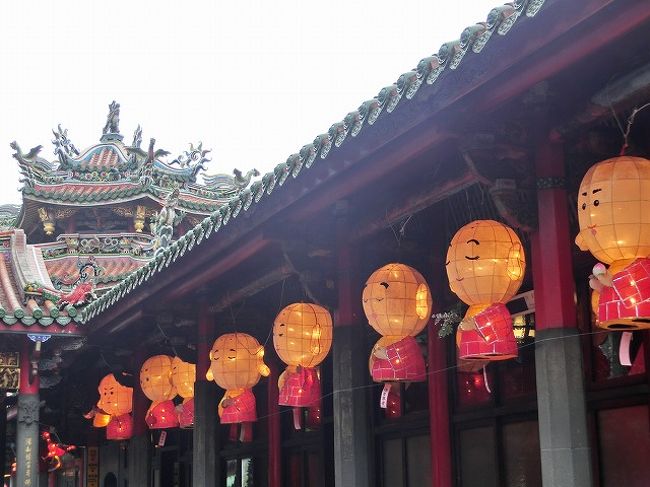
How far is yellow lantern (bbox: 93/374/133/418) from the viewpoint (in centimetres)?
1459

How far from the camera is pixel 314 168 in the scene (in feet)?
25.1

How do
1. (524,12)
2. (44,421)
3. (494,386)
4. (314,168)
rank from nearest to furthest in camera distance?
(524,12) < (314,168) < (494,386) < (44,421)

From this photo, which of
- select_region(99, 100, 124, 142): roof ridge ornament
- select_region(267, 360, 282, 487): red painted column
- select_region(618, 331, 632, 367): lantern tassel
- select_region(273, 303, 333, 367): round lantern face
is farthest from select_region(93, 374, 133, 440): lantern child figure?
select_region(99, 100, 124, 142): roof ridge ornament

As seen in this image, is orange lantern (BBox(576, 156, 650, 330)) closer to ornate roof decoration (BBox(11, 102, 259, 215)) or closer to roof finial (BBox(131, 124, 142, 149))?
ornate roof decoration (BBox(11, 102, 259, 215))

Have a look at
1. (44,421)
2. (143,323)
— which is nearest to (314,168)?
(143,323)

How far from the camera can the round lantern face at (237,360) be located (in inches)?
415

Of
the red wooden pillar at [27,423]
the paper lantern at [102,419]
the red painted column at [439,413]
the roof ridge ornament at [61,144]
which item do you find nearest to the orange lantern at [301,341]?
the red painted column at [439,413]

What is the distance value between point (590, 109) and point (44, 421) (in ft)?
51.6

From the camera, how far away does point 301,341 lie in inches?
356

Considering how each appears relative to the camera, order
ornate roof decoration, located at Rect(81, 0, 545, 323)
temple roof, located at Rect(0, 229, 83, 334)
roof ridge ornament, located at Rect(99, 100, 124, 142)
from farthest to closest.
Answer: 1. roof ridge ornament, located at Rect(99, 100, 124, 142)
2. temple roof, located at Rect(0, 229, 83, 334)
3. ornate roof decoration, located at Rect(81, 0, 545, 323)

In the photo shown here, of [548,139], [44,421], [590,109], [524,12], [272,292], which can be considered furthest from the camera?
[44,421]

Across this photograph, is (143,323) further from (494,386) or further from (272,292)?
(494,386)

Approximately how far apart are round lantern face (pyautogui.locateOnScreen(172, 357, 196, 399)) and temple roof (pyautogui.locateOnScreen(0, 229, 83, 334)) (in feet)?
6.25

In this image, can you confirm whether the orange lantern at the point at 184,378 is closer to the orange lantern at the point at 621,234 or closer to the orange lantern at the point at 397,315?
the orange lantern at the point at 397,315
